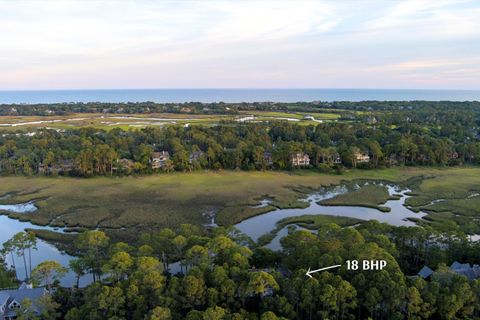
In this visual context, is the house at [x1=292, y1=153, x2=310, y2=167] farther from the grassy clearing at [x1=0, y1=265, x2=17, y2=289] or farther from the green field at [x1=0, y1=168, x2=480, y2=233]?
the grassy clearing at [x1=0, y1=265, x2=17, y2=289]

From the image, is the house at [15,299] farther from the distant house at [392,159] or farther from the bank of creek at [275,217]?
the distant house at [392,159]

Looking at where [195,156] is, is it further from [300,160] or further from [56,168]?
[56,168]

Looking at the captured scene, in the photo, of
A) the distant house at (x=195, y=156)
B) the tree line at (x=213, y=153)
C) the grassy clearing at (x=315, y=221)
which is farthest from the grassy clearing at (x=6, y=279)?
the distant house at (x=195, y=156)

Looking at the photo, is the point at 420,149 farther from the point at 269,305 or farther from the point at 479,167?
the point at 269,305

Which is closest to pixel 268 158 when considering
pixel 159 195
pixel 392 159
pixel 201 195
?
pixel 201 195

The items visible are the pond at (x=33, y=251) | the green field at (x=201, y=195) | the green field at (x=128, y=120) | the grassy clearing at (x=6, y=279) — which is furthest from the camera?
the green field at (x=128, y=120)

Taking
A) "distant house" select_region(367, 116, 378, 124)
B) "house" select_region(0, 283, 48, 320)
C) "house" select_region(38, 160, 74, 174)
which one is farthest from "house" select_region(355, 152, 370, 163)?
"house" select_region(0, 283, 48, 320)

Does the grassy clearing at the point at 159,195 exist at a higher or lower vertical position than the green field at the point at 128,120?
lower
